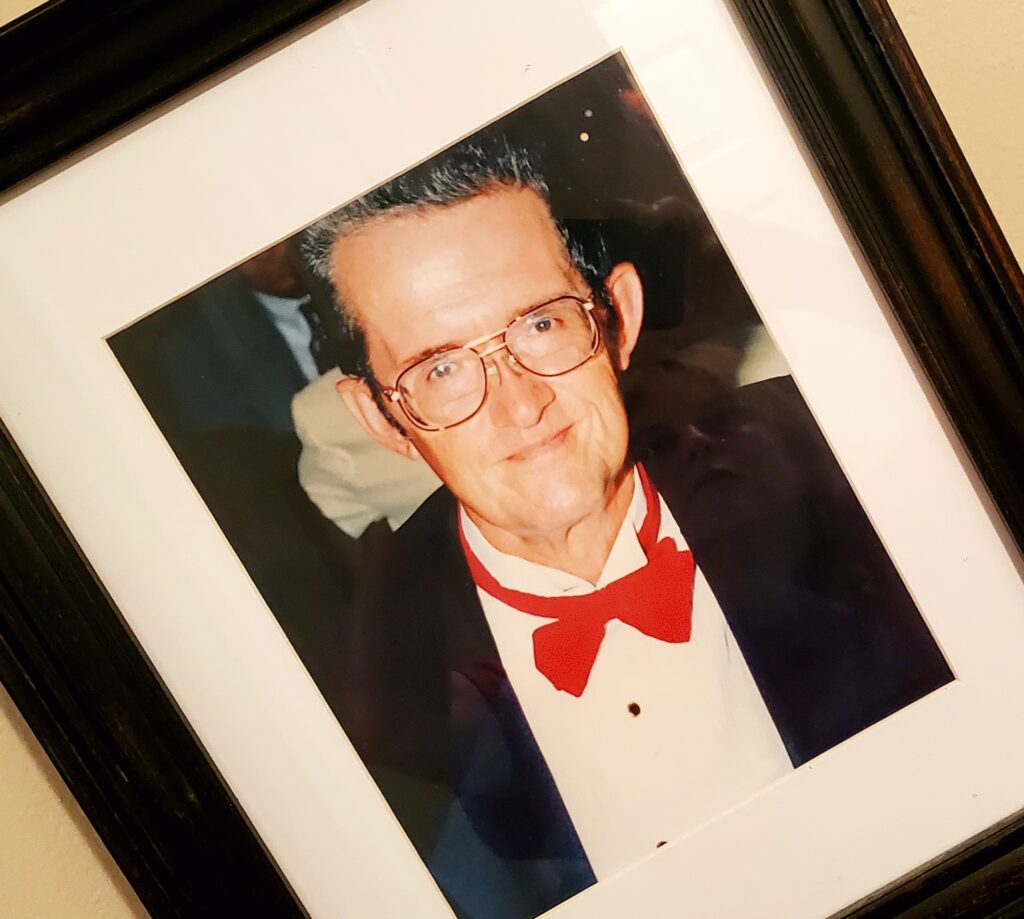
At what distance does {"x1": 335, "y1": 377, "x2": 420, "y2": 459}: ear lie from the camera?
0.54m

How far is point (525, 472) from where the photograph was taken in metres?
0.55

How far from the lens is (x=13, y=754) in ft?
1.87

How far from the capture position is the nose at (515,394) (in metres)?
0.54

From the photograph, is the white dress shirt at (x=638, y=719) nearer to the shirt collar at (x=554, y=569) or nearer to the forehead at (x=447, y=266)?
the shirt collar at (x=554, y=569)

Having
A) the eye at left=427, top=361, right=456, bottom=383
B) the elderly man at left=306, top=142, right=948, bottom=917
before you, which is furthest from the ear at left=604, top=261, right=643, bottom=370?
the eye at left=427, top=361, right=456, bottom=383

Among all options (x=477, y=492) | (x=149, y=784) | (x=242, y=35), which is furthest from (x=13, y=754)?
(x=242, y=35)

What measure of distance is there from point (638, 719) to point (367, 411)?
258mm

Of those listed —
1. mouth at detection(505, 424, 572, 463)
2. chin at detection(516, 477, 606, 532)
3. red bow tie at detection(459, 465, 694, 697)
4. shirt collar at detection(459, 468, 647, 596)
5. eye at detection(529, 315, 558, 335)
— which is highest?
eye at detection(529, 315, 558, 335)

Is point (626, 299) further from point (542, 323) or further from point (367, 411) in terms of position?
point (367, 411)

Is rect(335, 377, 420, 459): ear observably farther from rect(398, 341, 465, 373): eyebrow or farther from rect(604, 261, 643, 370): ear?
rect(604, 261, 643, 370): ear

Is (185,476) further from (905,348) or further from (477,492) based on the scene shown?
(905,348)

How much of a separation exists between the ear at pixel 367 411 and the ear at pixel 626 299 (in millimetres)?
152

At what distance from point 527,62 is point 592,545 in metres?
0.30

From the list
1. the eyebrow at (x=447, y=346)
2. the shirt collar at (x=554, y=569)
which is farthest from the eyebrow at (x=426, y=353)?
the shirt collar at (x=554, y=569)
